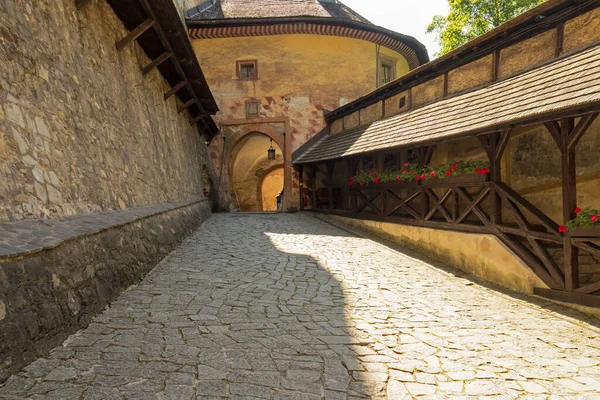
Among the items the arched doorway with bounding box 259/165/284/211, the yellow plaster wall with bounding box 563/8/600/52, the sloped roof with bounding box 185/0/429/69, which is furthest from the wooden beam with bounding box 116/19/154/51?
the arched doorway with bounding box 259/165/284/211

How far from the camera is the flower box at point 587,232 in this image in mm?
4578

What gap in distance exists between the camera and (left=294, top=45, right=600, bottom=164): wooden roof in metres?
4.85

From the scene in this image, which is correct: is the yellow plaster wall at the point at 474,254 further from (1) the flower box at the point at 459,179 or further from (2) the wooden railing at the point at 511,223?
(1) the flower box at the point at 459,179

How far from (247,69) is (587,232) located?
14.1m

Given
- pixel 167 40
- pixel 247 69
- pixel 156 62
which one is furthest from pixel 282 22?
pixel 156 62

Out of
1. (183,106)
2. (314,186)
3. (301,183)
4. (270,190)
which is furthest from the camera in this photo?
(270,190)

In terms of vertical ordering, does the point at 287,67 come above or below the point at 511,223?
above

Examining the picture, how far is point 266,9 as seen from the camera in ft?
53.6

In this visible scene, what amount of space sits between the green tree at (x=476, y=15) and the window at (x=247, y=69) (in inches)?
398

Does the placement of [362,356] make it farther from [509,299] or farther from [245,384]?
[509,299]

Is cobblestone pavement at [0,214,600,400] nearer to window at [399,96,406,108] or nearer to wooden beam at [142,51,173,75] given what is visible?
wooden beam at [142,51,173,75]

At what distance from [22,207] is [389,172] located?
7886mm

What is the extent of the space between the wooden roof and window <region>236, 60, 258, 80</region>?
7.77 m

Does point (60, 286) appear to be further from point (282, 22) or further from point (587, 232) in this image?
point (282, 22)
